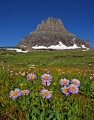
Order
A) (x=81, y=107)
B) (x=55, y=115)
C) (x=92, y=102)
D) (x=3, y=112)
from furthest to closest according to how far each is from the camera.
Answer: (x=92, y=102) < (x=81, y=107) < (x=3, y=112) < (x=55, y=115)

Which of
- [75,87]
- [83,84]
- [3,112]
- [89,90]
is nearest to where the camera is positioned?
[75,87]

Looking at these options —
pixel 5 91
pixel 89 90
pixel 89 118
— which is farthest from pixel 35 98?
pixel 89 90

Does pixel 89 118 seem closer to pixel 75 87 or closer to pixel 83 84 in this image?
pixel 75 87

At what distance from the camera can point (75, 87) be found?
4062 millimetres

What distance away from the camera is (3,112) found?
4887 millimetres

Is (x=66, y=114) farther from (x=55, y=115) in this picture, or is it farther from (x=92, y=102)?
(x=92, y=102)

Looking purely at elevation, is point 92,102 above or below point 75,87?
below

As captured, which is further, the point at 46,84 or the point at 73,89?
the point at 46,84

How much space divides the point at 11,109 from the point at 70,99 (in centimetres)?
111

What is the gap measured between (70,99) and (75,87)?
1.09 meters

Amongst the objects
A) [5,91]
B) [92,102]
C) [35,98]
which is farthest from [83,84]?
[35,98]

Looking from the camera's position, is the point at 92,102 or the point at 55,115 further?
the point at 92,102

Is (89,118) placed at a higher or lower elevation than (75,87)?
lower

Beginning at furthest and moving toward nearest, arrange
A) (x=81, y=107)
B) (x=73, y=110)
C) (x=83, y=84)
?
(x=83, y=84) < (x=81, y=107) < (x=73, y=110)
